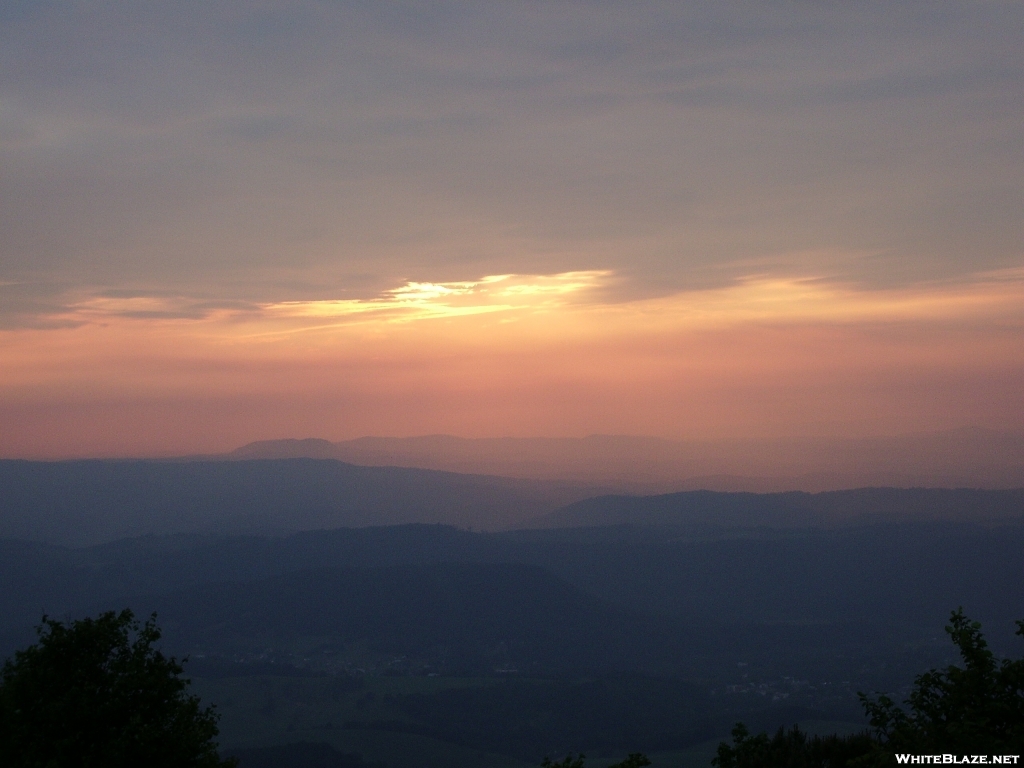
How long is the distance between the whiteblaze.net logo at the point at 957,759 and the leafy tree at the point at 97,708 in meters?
18.0

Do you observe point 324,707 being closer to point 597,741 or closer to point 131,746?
point 597,741

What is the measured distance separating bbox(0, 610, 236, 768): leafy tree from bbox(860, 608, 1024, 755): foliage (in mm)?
18423

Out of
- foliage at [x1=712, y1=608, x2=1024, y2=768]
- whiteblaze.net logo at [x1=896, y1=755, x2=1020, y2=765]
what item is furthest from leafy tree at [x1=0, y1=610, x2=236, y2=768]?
whiteblaze.net logo at [x1=896, y1=755, x2=1020, y2=765]

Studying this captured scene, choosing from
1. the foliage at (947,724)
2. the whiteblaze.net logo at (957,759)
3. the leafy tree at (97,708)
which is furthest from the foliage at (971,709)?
the leafy tree at (97,708)

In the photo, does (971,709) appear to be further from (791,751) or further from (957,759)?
(791,751)

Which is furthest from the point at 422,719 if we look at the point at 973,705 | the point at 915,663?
the point at 973,705

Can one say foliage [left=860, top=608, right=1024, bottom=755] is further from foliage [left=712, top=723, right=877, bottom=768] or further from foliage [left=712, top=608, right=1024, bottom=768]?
foliage [left=712, top=723, right=877, bottom=768]

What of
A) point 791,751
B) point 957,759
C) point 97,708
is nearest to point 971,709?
point 957,759

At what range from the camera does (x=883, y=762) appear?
14859 millimetres

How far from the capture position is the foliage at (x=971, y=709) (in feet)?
47.8

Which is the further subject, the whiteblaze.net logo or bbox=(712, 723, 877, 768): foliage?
bbox=(712, 723, 877, 768): foliage

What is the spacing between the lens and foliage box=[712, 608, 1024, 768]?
1484cm

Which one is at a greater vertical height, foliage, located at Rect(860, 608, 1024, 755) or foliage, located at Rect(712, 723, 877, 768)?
foliage, located at Rect(860, 608, 1024, 755)

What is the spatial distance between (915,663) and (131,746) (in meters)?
201
